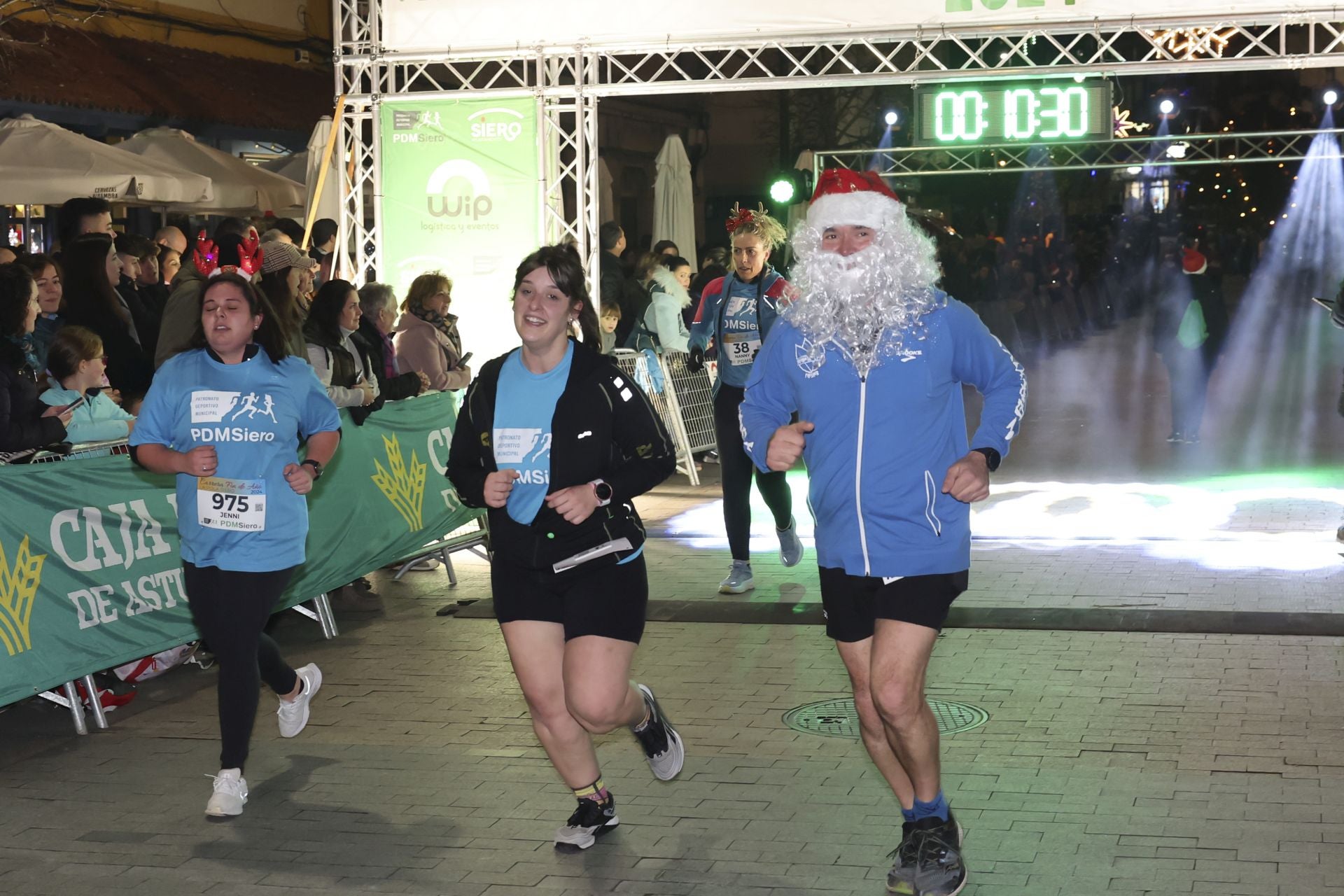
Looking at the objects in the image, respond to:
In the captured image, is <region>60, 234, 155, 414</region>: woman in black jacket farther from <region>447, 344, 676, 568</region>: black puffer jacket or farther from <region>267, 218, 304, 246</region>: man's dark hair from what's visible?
<region>447, 344, 676, 568</region>: black puffer jacket

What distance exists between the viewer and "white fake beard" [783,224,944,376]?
15.9 feet

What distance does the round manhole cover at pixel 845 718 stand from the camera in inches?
270

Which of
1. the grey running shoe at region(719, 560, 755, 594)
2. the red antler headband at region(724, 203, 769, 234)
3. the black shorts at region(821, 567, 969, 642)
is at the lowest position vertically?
the grey running shoe at region(719, 560, 755, 594)

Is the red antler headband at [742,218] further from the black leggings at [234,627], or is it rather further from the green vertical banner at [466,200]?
the black leggings at [234,627]

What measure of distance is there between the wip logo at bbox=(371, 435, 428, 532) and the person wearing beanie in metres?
1.81

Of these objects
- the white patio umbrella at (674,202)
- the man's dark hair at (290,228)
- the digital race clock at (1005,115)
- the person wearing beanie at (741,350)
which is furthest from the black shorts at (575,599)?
the white patio umbrella at (674,202)

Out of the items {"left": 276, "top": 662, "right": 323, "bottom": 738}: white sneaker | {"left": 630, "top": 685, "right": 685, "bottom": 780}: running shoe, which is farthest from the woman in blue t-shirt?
{"left": 630, "top": 685, "right": 685, "bottom": 780}: running shoe

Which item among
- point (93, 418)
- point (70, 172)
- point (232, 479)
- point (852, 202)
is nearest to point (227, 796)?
point (232, 479)

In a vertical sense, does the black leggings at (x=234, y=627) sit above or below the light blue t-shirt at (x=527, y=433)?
below

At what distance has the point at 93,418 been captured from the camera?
27.5ft

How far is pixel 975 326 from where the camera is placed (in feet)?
16.1

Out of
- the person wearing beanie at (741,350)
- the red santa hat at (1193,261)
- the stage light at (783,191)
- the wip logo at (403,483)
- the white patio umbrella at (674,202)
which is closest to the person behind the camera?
the person wearing beanie at (741,350)

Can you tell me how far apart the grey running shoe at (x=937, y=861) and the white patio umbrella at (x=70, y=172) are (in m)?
10.9

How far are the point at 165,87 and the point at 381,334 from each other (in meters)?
12.3
